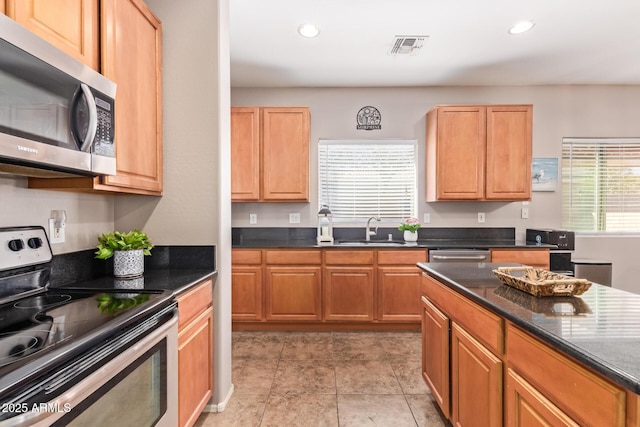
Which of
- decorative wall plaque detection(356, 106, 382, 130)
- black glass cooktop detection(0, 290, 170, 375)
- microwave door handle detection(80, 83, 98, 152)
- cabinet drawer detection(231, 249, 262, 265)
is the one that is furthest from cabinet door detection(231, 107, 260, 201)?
microwave door handle detection(80, 83, 98, 152)

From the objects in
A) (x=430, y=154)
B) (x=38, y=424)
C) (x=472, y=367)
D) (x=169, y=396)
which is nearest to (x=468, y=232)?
(x=430, y=154)

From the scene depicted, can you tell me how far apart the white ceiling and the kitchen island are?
2.00m

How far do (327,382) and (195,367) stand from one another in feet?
3.59

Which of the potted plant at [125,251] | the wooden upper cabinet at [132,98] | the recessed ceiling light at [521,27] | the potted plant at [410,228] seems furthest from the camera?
the potted plant at [410,228]

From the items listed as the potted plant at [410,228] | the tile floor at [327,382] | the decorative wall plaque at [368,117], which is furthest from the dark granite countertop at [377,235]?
the decorative wall plaque at [368,117]

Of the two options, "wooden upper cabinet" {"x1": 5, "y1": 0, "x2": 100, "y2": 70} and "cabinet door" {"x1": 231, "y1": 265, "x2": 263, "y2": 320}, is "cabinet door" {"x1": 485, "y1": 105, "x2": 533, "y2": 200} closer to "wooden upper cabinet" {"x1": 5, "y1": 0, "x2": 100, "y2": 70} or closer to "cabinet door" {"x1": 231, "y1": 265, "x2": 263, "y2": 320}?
"cabinet door" {"x1": 231, "y1": 265, "x2": 263, "y2": 320}

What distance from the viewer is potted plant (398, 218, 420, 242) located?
3941 millimetres

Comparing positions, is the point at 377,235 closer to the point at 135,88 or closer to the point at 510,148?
the point at 510,148

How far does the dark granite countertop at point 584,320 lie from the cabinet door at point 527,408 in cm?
20

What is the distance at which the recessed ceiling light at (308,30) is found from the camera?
2834 millimetres

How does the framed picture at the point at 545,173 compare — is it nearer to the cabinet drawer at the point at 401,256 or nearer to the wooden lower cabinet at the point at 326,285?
the cabinet drawer at the point at 401,256

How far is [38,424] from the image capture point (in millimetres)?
805

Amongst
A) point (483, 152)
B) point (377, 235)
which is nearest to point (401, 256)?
point (377, 235)

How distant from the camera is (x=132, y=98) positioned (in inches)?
72.2
